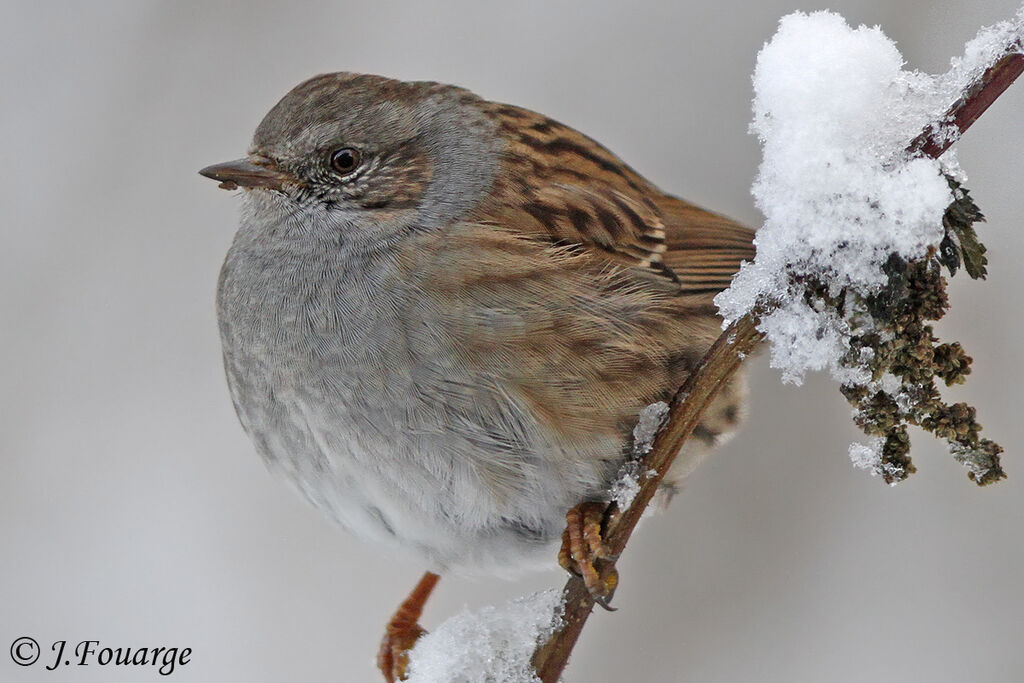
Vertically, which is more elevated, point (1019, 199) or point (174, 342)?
point (1019, 199)

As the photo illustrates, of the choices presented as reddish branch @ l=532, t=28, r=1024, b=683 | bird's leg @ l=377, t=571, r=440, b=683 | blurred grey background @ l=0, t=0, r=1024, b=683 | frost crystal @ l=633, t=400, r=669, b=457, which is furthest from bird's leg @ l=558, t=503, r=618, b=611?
blurred grey background @ l=0, t=0, r=1024, b=683

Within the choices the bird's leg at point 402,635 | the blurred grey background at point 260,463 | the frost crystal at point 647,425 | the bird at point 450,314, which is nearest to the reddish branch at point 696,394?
the frost crystal at point 647,425

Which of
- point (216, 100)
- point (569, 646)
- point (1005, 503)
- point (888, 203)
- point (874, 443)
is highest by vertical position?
point (216, 100)

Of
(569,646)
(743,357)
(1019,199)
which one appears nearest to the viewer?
(743,357)

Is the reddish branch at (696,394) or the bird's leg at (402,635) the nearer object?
the reddish branch at (696,394)

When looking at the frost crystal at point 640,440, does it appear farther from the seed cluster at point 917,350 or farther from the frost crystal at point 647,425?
the seed cluster at point 917,350

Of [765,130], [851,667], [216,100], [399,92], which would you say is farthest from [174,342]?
[765,130]

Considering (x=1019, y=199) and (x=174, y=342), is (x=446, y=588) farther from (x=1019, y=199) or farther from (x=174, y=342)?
(x=1019, y=199)

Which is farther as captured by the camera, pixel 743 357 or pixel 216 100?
pixel 216 100
